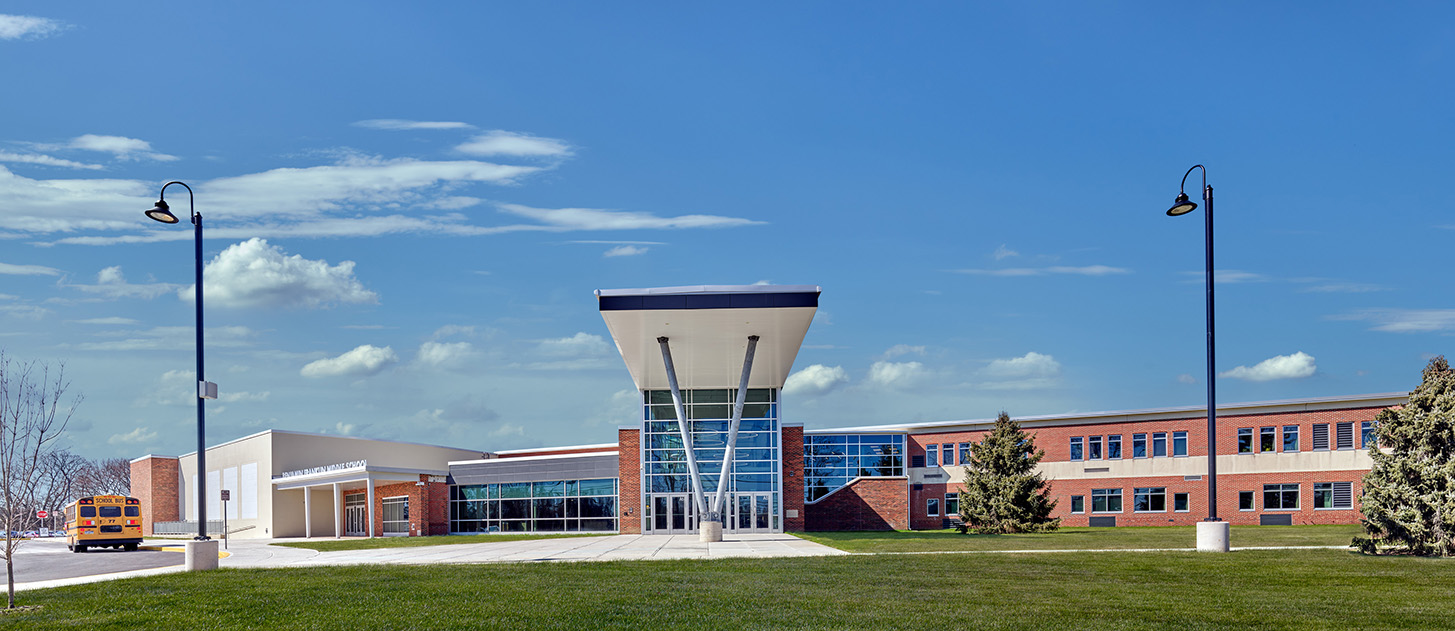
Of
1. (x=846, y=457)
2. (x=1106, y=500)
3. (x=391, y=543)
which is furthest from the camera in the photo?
(x=846, y=457)

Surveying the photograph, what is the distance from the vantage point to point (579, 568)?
2045cm

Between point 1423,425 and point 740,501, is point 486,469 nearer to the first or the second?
point 740,501

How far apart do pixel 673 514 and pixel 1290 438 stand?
29096mm

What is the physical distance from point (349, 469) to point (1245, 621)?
48148 mm

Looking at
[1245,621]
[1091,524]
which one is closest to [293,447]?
[1091,524]

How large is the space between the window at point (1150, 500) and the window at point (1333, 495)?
21.5ft

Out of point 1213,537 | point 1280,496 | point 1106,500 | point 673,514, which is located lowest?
point 1106,500

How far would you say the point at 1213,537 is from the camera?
75.7ft

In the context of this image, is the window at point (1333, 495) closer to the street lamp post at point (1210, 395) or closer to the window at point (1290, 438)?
the window at point (1290, 438)

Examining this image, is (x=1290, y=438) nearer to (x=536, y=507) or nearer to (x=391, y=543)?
(x=536, y=507)

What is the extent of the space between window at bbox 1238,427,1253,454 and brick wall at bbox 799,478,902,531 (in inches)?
625

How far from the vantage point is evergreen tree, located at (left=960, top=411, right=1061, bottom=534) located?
137 feet

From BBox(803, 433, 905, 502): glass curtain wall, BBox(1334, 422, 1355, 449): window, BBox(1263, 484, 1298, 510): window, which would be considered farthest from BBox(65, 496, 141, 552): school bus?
BBox(1334, 422, 1355, 449): window

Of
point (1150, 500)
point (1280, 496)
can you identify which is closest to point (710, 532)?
point (1150, 500)
